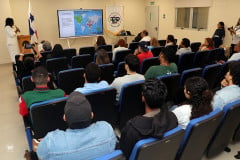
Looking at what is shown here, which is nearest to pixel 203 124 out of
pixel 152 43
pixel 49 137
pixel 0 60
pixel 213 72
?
pixel 49 137

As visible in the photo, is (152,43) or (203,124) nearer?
(203,124)

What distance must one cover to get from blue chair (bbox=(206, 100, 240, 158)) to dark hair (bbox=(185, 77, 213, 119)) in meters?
0.20

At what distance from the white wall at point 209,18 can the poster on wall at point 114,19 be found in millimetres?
1904

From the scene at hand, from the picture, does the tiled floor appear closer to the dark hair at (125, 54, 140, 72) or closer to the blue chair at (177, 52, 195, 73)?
the dark hair at (125, 54, 140, 72)

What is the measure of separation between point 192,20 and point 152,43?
3.63 m

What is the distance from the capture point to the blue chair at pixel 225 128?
1778 mm

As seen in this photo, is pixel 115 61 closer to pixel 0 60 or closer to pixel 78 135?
pixel 78 135

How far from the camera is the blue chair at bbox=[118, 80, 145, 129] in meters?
2.32

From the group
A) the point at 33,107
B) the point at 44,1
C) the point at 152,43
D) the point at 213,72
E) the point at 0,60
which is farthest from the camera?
the point at 44,1

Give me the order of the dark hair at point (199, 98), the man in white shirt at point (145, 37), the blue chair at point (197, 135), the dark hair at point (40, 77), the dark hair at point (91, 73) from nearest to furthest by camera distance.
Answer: the blue chair at point (197, 135)
the dark hair at point (199, 98)
the dark hair at point (40, 77)
the dark hair at point (91, 73)
the man in white shirt at point (145, 37)

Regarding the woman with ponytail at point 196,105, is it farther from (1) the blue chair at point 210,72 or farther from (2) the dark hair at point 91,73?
(1) the blue chair at point 210,72

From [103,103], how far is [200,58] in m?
2.89

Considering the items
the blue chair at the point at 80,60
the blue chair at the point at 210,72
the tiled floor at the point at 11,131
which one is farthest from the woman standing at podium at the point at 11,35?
the blue chair at the point at 210,72

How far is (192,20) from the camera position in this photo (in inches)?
321
